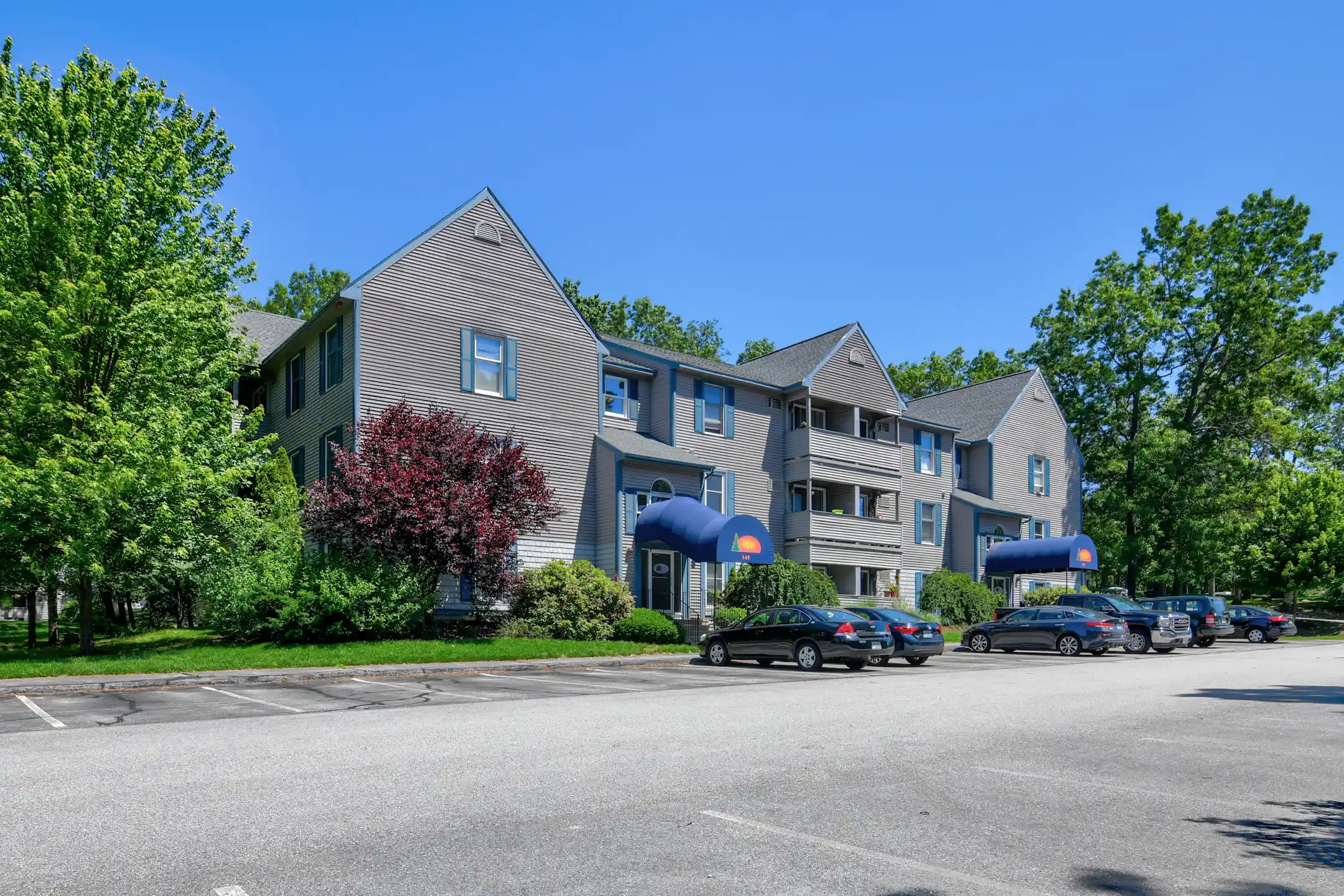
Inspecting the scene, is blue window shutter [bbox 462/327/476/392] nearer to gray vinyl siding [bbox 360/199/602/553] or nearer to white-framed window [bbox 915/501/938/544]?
gray vinyl siding [bbox 360/199/602/553]

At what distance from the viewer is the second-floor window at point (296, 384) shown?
32.6 m

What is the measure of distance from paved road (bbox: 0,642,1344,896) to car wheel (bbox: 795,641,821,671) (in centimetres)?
740

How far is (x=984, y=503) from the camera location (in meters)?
46.4

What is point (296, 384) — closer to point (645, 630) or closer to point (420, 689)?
point (645, 630)

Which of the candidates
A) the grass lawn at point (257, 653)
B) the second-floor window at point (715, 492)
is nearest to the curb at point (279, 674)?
the grass lawn at point (257, 653)

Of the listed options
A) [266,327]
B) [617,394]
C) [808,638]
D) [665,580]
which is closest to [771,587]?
[665,580]

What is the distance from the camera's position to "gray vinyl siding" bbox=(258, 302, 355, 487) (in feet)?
94.2

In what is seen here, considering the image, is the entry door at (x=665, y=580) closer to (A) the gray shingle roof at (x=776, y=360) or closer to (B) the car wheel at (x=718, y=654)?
(A) the gray shingle roof at (x=776, y=360)

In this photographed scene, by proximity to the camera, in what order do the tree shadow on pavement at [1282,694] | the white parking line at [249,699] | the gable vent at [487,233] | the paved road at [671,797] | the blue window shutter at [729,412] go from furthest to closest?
1. the blue window shutter at [729,412]
2. the gable vent at [487,233]
3. the tree shadow on pavement at [1282,694]
4. the white parking line at [249,699]
5. the paved road at [671,797]

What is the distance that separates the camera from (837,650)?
2241cm

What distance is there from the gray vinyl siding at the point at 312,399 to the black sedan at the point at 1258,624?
33.7m

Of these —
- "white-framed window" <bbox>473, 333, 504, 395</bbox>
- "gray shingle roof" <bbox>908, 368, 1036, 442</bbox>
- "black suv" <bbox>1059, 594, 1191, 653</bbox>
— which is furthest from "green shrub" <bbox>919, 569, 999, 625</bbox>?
"white-framed window" <bbox>473, 333, 504, 395</bbox>

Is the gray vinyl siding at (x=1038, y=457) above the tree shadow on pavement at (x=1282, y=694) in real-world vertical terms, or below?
above

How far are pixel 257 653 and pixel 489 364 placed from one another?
11784 mm
